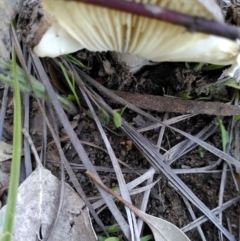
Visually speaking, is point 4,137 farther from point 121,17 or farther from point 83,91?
point 121,17

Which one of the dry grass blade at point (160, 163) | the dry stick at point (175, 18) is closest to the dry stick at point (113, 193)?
the dry grass blade at point (160, 163)

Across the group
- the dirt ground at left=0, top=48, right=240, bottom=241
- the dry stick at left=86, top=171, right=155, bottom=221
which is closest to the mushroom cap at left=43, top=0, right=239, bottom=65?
the dirt ground at left=0, top=48, right=240, bottom=241

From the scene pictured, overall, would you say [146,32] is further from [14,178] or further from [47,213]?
[47,213]

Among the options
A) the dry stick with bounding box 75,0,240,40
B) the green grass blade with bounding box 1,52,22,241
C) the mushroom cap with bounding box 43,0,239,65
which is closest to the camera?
the dry stick with bounding box 75,0,240,40

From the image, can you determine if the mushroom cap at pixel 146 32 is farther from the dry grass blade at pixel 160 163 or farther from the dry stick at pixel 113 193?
the dry stick at pixel 113 193

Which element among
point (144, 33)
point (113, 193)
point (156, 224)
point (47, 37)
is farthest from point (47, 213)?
point (144, 33)

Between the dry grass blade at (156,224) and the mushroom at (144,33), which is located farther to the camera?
the dry grass blade at (156,224)

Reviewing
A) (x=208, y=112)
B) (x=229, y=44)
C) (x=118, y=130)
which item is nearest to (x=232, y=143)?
(x=208, y=112)

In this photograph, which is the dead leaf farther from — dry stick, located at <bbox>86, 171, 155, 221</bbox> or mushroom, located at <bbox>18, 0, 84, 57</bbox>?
mushroom, located at <bbox>18, 0, 84, 57</bbox>
